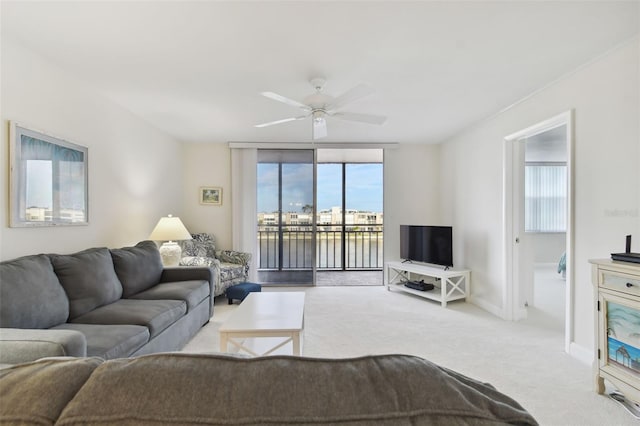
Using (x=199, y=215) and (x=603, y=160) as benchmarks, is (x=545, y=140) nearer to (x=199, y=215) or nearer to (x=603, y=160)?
(x=603, y=160)

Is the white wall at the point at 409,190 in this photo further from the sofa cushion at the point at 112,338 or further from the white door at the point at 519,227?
the sofa cushion at the point at 112,338

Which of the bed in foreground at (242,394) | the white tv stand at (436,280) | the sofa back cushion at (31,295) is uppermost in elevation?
the bed in foreground at (242,394)

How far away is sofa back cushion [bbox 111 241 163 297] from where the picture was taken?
110 inches

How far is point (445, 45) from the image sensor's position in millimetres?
2162

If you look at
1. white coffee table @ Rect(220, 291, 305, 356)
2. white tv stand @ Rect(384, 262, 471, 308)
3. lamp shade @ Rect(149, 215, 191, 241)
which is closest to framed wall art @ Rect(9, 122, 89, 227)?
lamp shade @ Rect(149, 215, 191, 241)

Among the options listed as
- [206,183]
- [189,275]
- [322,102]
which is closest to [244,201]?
[206,183]

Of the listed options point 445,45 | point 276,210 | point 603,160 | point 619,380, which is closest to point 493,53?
point 445,45

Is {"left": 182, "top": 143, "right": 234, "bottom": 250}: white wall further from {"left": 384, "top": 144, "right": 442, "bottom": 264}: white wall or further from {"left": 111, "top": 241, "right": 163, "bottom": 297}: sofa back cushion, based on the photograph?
{"left": 384, "top": 144, "right": 442, "bottom": 264}: white wall

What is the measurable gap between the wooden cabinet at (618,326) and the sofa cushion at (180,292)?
3201 mm

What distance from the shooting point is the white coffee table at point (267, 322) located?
204 centimetres

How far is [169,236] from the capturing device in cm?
365

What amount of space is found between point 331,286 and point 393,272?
1.08 meters

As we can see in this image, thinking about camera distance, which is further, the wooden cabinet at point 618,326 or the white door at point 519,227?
the white door at point 519,227

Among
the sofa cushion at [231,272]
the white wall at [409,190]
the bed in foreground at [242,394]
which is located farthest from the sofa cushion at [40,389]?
the white wall at [409,190]
